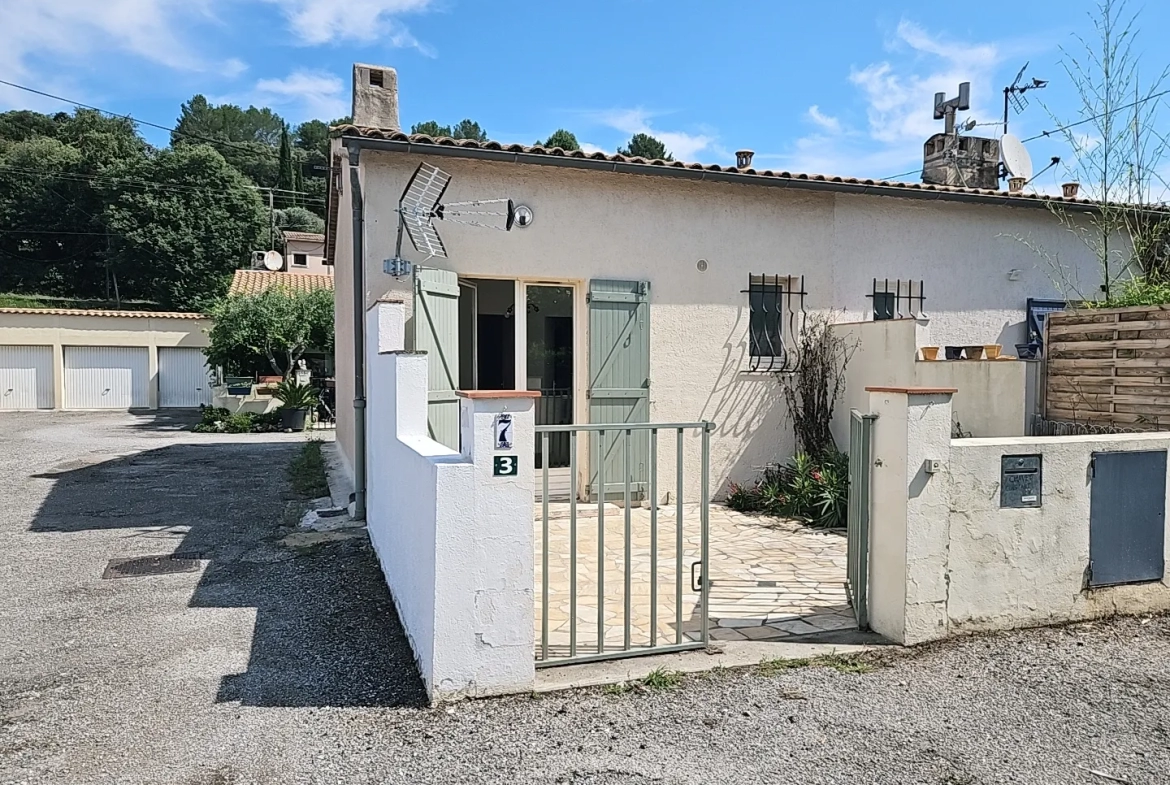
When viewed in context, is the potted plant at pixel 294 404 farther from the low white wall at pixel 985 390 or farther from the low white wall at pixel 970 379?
the low white wall at pixel 985 390

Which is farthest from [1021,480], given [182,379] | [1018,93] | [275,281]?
[182,379]

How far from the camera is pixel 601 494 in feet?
12.6

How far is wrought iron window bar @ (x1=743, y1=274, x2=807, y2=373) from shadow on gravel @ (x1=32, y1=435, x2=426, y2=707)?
496cm

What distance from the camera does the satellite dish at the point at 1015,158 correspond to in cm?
1090

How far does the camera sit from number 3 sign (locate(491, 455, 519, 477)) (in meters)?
3.50

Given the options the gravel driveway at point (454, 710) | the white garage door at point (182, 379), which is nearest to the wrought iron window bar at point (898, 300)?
the gravel driveway at point (454, 710)

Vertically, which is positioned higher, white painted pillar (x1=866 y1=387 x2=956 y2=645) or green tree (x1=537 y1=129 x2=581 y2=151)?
green tree (x1=537 y1=129 x2=581 y2=151)

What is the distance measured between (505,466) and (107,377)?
87.9ft

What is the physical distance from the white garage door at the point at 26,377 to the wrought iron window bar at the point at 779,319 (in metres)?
25.1

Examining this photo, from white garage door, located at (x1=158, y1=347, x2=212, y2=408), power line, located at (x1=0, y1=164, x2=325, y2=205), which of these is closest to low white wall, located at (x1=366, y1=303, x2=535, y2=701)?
white garage door, located at (x1=158, y1=347, x2=212, y2=408)

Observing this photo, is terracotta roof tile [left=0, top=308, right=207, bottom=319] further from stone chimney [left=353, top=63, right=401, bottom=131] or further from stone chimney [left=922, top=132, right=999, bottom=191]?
stone chimney [left=922, top=132, right=999, bottom=191]

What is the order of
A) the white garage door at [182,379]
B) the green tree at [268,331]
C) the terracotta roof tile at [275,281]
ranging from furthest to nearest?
1. the white garage door at [182,379]
2. the terracotta roof tile at [275,281]
3. the green tree at [268,331]

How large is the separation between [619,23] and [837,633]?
338 inches

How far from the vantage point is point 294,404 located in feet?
60.5
